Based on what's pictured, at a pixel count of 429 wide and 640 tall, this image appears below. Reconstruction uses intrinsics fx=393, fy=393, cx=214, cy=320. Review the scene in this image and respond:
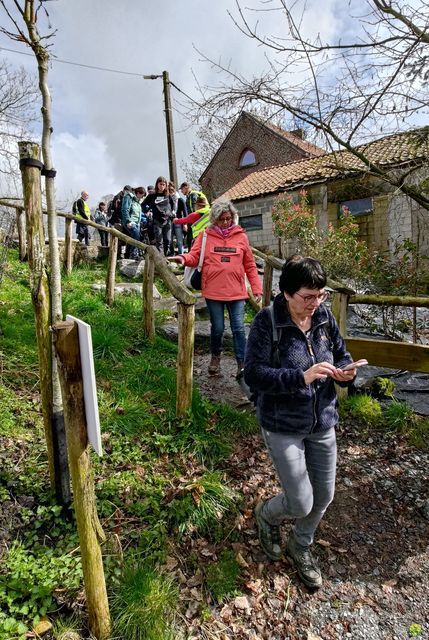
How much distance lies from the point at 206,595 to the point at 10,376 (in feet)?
8.03

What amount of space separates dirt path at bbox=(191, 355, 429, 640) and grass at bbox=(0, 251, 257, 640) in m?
0.20

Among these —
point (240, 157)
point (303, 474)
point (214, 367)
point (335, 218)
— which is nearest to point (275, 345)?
point (303, 474)

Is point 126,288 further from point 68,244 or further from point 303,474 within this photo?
point 303,474

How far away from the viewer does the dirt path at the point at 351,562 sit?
211cm

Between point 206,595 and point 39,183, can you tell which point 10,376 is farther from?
point 206,595

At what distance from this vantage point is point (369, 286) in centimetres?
600

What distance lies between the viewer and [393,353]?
3.39 m

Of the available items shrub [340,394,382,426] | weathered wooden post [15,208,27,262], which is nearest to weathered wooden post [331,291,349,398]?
shrub [340,394,382,426]

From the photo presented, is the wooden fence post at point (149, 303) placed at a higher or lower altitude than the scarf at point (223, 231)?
lower

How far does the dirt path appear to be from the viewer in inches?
83.2

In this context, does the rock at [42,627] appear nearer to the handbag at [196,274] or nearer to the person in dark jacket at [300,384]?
the person in dark jacket at [300,384]

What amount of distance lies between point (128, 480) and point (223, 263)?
2209mm

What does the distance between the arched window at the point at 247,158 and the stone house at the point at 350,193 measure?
17.2 ft

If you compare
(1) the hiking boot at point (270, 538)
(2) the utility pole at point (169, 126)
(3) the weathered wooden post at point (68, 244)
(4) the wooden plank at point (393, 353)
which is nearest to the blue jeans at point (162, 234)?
(3) the weathered wooden post at point (68, 244)
